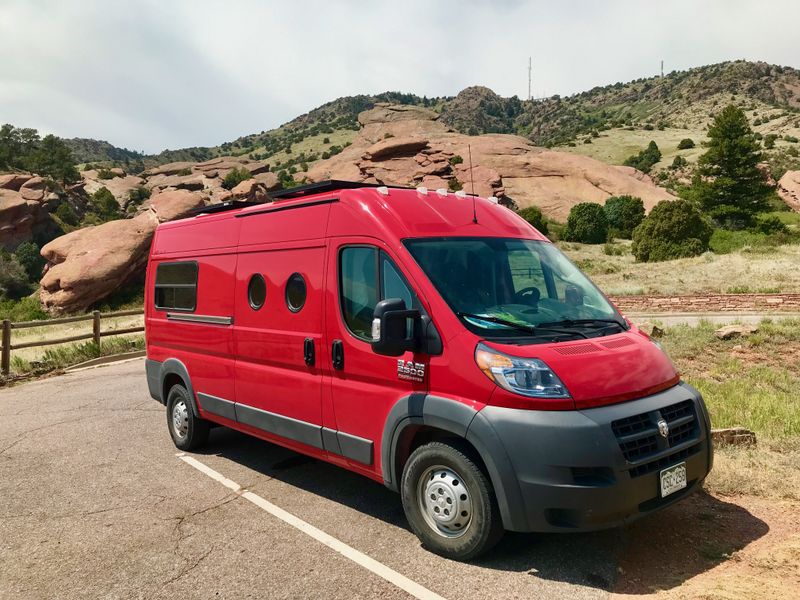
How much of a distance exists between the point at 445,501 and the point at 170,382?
4622 mm

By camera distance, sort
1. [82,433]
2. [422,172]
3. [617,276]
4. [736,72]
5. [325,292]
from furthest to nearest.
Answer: [736,72] → [422,172] → [617,276] → [82,433] → [325,292]

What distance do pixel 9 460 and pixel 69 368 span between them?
27.6ft

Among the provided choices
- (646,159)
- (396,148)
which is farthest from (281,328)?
(646,159)

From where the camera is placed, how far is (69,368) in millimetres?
14461

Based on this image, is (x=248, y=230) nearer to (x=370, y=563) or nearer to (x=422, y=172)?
(x=370, y=563)

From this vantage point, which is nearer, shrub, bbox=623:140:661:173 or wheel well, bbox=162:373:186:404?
wheel well, bbox=162:373:186:404

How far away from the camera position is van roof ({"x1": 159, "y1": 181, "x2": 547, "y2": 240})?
14.9ft

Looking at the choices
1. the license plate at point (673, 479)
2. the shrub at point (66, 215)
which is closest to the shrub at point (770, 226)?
the license plate at point (673, 479)

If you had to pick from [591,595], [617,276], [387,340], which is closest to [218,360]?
[387,340]

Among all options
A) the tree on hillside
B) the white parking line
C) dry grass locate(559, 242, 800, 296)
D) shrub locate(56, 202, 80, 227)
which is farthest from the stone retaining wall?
shrub locate(56, 202, 80, 227)

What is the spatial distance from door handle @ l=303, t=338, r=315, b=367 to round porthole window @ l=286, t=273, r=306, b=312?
32 cm

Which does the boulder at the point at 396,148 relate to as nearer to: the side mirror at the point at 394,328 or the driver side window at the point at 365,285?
the driver side window at the point at 365,285

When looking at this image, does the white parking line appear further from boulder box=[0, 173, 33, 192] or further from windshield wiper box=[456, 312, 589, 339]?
boulder box=[0, 173, 33, 192]

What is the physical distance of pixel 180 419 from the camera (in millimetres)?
7121
